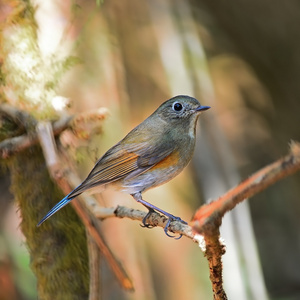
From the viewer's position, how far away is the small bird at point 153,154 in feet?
8.38

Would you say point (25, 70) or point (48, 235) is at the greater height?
point (25, 70)

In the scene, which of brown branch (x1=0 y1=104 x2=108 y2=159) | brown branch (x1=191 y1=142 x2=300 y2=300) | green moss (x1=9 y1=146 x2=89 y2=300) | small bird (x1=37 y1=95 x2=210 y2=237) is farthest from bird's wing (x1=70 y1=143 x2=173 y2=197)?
brown branch (x1=191 y1=142 x2=300 y2=300)

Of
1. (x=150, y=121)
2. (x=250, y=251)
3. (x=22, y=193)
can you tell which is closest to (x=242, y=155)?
(x=250, y=251)

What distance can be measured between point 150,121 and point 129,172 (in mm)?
310

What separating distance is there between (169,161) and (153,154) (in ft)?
0.32

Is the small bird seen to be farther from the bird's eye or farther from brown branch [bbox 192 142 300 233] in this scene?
brown branch [bbox 192 142 300 233]

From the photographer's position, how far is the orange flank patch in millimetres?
2537

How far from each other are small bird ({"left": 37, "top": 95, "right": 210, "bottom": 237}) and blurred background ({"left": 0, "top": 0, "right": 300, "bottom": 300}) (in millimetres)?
337

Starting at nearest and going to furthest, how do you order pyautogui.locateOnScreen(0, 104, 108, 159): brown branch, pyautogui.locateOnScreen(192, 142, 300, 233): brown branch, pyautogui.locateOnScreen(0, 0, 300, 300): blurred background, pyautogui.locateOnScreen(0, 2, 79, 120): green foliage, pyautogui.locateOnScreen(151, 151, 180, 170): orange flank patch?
1. pyautogui.locateOnScreen(192, 142, 300, 233): brown branch
2. pyautogui.locateOnScreen(151, 151, 180, 170): orange flank patch
3. pyautogui.locateOnScreen(0, 104, 108, 159): brown branch
4. pyautogui.locateOnScreen(0, 2, 79, 120): green foliage
5. pyautogui.locateOnScreen(0, 0, 300, 300): blurred background

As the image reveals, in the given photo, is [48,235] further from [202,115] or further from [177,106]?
[202,115]

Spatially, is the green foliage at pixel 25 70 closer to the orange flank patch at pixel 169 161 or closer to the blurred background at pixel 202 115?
the blurred background at pixel 202 115

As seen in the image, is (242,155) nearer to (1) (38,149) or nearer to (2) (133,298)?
(2) (133,298)

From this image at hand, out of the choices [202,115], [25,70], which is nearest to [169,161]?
[25,70]

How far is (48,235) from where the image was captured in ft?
8.82
